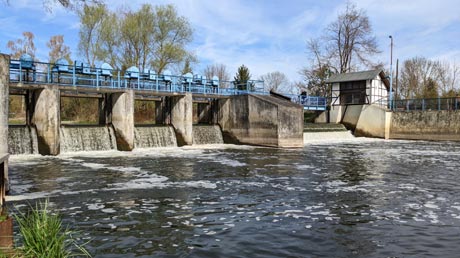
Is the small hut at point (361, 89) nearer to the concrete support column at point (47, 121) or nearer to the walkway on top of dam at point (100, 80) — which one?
the walkway on top of dam at point (100, 80)

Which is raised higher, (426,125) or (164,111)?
(164,111)

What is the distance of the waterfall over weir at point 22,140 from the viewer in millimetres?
18734

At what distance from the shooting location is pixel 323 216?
26.6 feet

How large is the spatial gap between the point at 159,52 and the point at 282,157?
2544cm

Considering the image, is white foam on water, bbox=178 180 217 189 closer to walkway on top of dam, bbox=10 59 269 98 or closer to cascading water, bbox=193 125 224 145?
walkway on top of dam, bbox=10 59 269 98

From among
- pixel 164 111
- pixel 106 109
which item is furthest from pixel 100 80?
pixel 164 111

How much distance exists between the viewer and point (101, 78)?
87.0 feet

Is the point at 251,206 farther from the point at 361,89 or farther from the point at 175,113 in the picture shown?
the point at 361,89

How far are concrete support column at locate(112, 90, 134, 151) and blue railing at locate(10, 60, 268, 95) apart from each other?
883 millimetres

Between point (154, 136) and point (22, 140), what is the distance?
7.60 metres

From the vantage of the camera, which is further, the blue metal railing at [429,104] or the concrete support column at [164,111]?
the blue metal railing at [429,104]

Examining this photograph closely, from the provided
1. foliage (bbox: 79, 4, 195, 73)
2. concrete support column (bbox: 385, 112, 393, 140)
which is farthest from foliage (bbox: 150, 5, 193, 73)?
concrete support column (bbox: 385, 112, 393, 140)

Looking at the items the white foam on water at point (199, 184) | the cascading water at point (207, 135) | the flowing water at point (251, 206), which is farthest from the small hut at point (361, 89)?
the white foam on water at point (199, 184)

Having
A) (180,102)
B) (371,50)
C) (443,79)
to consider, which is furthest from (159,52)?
(443,79)
